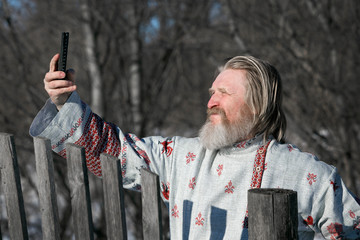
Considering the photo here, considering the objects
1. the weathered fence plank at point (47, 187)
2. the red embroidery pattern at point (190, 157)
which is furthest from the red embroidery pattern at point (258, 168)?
the weathered fence plank at point (47, 187)

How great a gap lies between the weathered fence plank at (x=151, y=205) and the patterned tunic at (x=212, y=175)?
46cm

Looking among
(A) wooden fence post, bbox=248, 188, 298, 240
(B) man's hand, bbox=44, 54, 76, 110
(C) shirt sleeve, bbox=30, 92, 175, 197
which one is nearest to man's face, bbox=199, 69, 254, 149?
(C) shirt sleeve, bbox=30, 92, 175, 197

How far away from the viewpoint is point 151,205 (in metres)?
1.31

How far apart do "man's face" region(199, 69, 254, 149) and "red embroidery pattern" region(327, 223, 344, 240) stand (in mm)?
457

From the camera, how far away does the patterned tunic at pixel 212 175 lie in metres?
1.71

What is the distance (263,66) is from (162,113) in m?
3.67

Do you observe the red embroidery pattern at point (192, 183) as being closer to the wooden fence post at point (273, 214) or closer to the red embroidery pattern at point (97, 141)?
the red embroidery pattern at point (97, 141)

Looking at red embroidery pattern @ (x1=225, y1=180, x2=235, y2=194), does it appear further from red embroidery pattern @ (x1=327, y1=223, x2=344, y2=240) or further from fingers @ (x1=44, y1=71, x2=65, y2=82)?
fingers @ (x1=44, y1=71, x2=65, y2=82)

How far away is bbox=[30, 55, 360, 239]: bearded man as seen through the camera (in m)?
1.72

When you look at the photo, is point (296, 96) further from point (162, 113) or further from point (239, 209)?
point (239, 209)

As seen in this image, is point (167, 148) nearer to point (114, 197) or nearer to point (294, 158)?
point (294, 158)

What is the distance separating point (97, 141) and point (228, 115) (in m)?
0.55

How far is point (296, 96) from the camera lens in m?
4.20

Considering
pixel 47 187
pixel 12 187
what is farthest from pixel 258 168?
pixel 12 187
